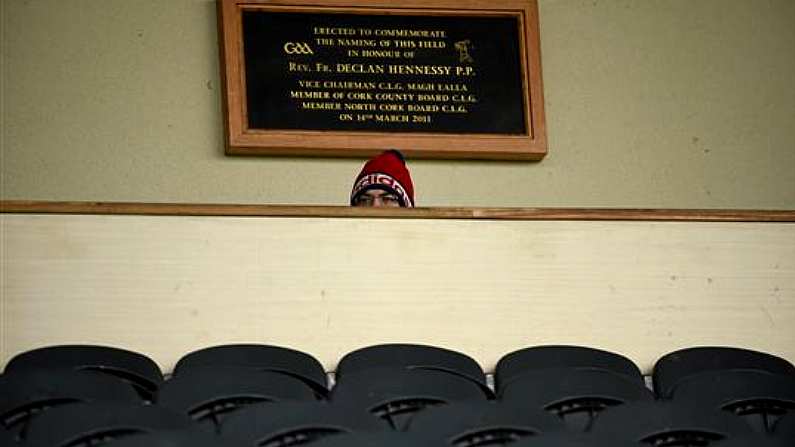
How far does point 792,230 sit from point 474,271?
83 centimetres

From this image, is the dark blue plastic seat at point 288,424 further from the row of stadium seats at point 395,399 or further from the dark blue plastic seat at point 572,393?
the dark blue plastic seat at point 572,393

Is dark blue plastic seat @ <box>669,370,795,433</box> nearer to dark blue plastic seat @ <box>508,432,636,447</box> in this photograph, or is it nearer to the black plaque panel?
dark blue plastic seat @ <box>508,432,636,447</box>

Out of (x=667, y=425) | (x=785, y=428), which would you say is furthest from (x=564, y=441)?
(x=785, y=428)

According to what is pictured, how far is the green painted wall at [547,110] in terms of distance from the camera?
5.19m

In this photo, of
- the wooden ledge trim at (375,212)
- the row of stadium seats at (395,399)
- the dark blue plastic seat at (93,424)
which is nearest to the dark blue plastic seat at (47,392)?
the row of stadium seats at (395,399)

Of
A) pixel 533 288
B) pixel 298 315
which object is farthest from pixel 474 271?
pixel 298 315

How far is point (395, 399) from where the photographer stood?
3178 millimetres

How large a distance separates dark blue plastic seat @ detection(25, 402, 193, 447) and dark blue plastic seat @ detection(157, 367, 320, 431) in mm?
197

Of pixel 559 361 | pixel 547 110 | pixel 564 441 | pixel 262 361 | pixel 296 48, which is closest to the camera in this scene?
pixel 564 441

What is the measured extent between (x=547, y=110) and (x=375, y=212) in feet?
5.50

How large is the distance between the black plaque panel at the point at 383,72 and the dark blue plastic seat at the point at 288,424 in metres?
2.40

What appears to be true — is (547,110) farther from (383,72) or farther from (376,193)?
(376,193)

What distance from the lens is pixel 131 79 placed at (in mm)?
5273

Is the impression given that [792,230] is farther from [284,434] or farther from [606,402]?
[284,434]
